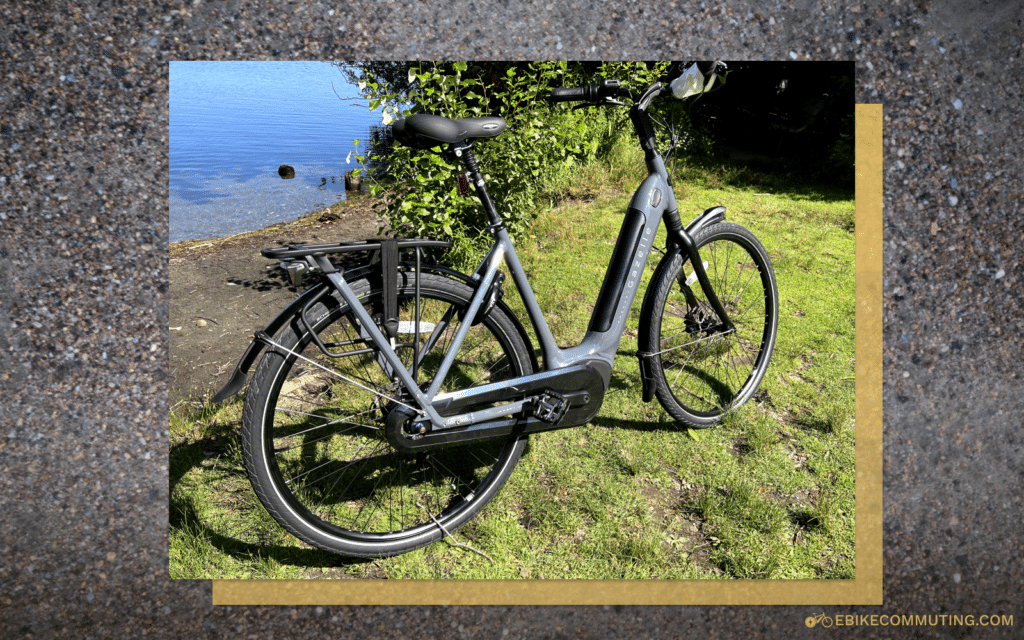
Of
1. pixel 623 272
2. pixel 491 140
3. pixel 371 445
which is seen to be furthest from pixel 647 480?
pixel 491 140

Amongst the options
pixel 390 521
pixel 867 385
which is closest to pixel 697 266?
pixel 867 385

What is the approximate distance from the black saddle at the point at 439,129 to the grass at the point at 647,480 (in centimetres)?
97

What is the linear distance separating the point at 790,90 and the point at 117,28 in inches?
90.5

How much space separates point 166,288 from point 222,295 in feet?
0.78

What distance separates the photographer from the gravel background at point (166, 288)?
6.98 ft

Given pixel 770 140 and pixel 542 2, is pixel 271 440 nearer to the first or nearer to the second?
pixel 542 2

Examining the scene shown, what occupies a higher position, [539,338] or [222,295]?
[222,295]

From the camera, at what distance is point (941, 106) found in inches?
89.7

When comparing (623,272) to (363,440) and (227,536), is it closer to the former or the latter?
(363,440)

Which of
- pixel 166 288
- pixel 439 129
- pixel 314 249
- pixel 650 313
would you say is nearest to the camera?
pixel 314 249

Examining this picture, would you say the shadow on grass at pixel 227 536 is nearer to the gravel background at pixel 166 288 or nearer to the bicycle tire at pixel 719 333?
the gravel background at pixel 166 288

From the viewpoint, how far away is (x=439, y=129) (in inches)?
82.0

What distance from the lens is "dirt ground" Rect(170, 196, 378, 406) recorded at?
7.63 feet

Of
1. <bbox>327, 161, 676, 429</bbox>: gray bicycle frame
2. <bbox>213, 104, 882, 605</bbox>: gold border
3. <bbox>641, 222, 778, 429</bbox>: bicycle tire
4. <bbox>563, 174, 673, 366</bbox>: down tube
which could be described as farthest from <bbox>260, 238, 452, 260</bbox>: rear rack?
<bbox>641, 222, 778, 429</bbox>: bicycle tire
